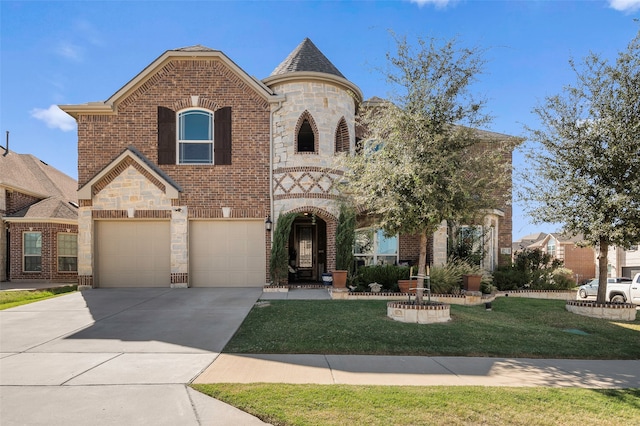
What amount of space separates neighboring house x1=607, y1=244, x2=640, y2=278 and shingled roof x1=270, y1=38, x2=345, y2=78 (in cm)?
2999

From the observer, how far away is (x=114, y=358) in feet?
21.4

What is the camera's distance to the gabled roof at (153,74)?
14656mm

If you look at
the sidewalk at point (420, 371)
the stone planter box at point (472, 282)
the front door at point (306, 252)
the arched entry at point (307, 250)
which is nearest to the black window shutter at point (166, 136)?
the arched entry at point (307, 250)

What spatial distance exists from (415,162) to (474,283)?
6427 millimetres

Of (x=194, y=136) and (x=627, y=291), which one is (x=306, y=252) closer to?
(x=194, y=136)

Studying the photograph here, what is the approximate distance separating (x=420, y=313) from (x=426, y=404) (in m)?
4.76

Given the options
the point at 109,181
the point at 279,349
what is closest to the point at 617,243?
the point at 279,349

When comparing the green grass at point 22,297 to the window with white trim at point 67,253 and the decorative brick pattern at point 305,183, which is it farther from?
the decorative brick pattern at point 305,183

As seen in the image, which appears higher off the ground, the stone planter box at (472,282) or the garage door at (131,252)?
the garage door at (131,252)

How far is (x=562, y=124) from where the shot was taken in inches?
444

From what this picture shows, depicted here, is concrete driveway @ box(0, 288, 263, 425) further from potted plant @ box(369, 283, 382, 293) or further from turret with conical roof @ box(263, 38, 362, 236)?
turret with conical roof @ box(263, 38, 362, 236)

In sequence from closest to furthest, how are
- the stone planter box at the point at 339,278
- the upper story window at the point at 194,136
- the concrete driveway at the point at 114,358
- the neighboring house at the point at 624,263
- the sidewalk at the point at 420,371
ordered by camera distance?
the concrete driveway at the point at 114,358, the sidewalk at the point at 420,371, the stone planter box at the point at 339,278, the upper story window at the point at 194,136, the neighboring house at the point at 624,263

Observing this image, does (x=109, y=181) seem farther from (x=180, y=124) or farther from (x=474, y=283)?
(x=474, y=283)

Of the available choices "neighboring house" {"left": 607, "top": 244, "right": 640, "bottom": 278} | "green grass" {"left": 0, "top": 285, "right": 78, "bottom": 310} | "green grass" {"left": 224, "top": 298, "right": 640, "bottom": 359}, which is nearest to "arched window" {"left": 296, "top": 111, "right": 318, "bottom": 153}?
"green grass" {"left": 224, "top": 298, "right": 640, "bottom": 359}
